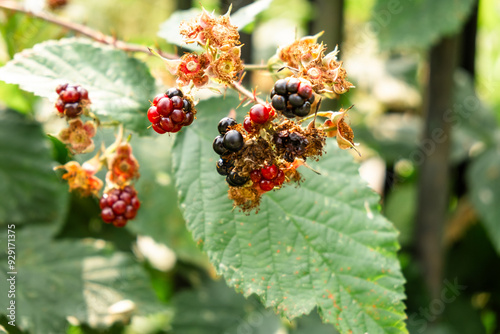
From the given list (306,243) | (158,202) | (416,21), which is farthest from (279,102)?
(416,21)

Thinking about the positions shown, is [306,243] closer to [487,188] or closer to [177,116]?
[177,116]

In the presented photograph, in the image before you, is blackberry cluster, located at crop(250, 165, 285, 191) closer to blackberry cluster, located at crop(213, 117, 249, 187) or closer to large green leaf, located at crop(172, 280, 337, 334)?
blackberry cluster, located at crop(213, 117, 249, 187)

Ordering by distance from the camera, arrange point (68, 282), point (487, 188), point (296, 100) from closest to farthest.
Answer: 1. point (296, 100)
2. point (68, 282)
3. point (487, 188)

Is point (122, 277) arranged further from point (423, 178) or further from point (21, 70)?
point (423, 178)

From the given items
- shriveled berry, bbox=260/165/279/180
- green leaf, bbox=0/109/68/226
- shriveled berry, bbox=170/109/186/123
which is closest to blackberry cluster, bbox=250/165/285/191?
shriveled berry, bbox=260/165/279/180

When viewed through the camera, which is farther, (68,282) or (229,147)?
(68,282)

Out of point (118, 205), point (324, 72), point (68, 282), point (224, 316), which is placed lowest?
point (224, 316)
